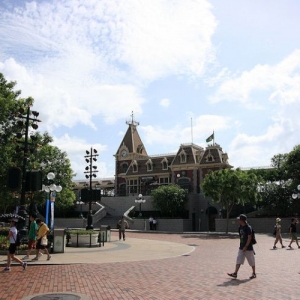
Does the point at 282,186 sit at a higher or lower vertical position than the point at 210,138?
lower

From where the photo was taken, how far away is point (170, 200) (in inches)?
1799

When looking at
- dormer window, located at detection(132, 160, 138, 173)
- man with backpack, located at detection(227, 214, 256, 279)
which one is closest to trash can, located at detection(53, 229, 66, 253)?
man with backpack, located at detection(227, 214, 256, 279)

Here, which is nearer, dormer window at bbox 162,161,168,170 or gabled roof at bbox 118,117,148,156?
dormer window at bbox 162,161,168,170

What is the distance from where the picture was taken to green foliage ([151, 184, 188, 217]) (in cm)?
4575

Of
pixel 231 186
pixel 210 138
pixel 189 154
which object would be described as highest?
pixel 210 138

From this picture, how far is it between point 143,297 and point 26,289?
9.17 ft

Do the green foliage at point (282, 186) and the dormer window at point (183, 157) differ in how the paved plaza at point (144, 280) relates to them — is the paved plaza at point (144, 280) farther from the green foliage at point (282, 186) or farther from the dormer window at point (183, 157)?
the dormer window at point (183, 157)

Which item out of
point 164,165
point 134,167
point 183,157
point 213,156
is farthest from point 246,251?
point 134,167

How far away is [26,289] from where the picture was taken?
28.7 feet

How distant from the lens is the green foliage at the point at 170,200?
45.8m

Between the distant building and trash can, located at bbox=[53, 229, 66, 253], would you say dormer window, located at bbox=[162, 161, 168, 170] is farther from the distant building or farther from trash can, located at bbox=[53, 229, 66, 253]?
trash can, located at bbox=[53, 229, 66, 253]

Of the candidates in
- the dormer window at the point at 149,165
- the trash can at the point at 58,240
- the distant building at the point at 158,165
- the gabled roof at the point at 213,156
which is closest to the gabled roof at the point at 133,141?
the distant building at the point at 158,165

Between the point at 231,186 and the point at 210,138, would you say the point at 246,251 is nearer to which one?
the point at 231,186

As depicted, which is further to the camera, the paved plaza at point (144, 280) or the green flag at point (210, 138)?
the green flag at point (210, 138)
